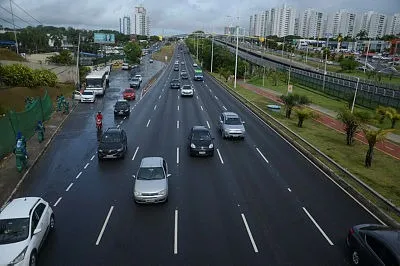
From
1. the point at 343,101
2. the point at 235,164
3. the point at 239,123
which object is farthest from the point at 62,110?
the point at 343,101

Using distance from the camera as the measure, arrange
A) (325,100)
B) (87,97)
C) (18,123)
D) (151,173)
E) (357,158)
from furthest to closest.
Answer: (325,100)
(87,97)
(18,123)
(357,158)
(151,173)

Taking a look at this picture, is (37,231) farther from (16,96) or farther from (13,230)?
(16,96)

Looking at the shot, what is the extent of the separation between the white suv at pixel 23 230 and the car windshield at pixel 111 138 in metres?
9.26

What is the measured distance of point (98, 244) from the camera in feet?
39.7

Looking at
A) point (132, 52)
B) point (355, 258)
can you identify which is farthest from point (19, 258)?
point (132, 52)

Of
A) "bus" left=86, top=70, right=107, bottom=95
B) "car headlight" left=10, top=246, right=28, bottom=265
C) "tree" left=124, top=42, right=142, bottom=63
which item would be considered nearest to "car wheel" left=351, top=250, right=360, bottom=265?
"car headlight" left=10, top=246, right=28, bottom=265

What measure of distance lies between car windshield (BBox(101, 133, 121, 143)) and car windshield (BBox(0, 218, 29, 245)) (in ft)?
35.0

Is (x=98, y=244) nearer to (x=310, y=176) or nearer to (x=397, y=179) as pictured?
(x=310, y=176)

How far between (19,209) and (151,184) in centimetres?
530

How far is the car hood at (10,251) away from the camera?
32.4 ft

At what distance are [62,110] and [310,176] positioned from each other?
1075 inches

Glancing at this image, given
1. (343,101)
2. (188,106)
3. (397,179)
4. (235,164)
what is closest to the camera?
(397,179)

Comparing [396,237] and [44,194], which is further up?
[396,237]

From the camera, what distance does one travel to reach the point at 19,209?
459 inches
